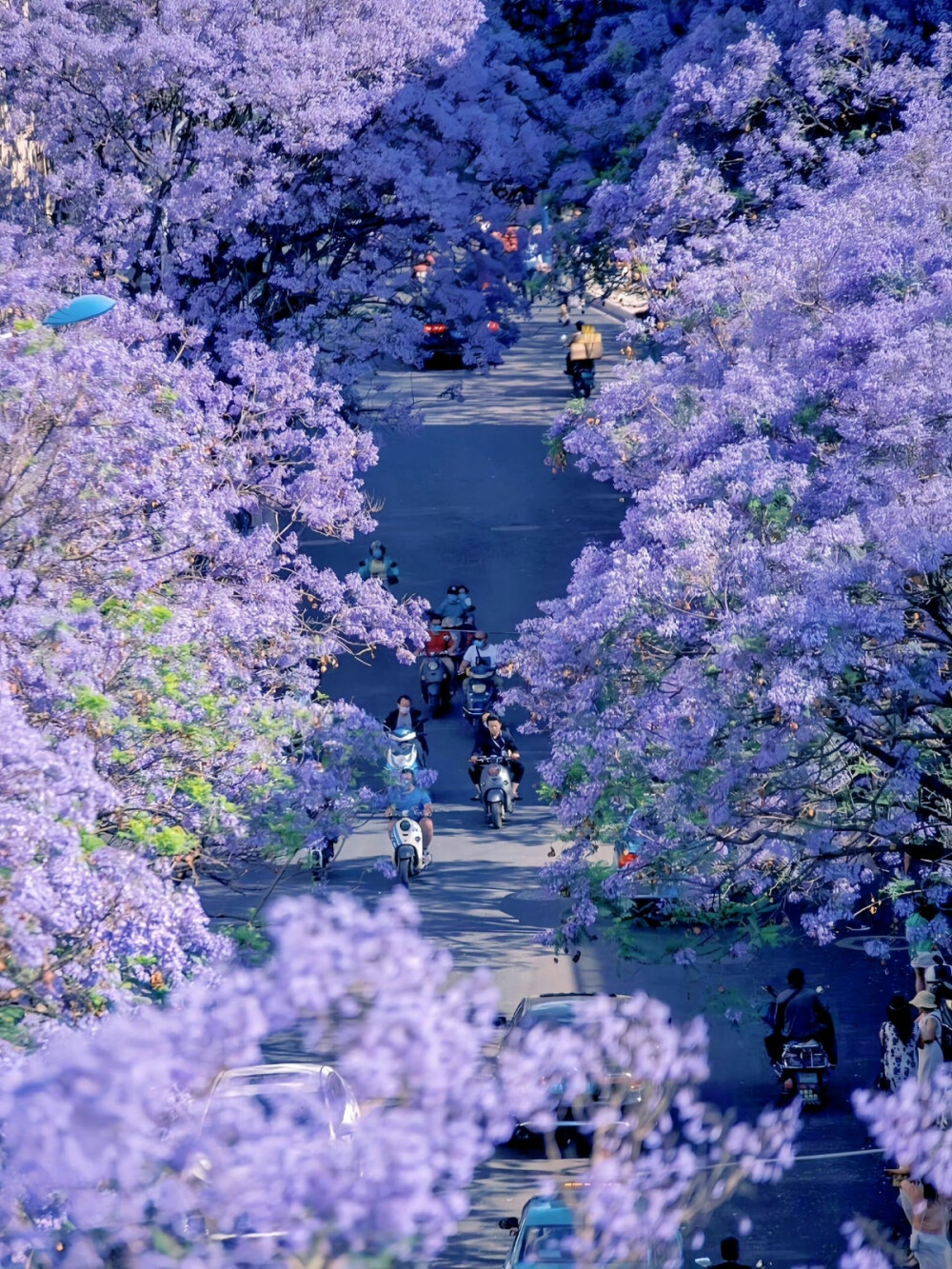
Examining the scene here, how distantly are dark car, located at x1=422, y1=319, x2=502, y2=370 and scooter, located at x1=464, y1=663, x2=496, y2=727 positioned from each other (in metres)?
6.67

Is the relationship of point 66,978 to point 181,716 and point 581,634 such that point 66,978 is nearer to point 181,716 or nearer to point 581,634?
point 181,716

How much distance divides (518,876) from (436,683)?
19.5 ft

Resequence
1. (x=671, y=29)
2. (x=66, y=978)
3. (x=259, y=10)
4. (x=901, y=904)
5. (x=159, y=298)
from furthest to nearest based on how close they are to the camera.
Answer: (x=671, y=29) < (x=259, y=10) < (x=159, y=298) < (x=901, y=904) < (x=66, y=978)

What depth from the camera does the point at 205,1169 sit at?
20.3 ft

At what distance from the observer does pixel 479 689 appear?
84.8ft

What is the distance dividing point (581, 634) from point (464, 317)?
56.8 feet

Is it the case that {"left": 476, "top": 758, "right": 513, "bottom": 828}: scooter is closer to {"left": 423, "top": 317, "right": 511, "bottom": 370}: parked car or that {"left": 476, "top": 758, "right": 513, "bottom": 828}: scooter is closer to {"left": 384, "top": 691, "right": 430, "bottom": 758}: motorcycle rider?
{"left": 384, "top": 691, "right": 430, "bottom": 758}: motorcycle rider

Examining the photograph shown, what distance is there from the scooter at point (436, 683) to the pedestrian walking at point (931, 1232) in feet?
52.5

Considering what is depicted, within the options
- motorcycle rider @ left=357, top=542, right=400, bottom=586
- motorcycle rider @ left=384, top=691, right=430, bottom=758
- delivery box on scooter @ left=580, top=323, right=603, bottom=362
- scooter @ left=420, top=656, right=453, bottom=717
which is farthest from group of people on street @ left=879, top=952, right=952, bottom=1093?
delivery box on scooter @ left=580, top=323, right=603, bottom=362

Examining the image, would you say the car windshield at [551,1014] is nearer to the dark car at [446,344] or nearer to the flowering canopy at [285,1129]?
the flowering canopy at [285,1129]

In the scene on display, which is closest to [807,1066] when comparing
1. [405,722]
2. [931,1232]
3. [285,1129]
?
[931,1232]

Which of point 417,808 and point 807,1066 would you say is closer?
point 807,1066

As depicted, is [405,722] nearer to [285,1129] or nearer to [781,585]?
[781,585]

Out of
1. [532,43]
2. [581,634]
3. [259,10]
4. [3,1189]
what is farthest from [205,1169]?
[532,43]
